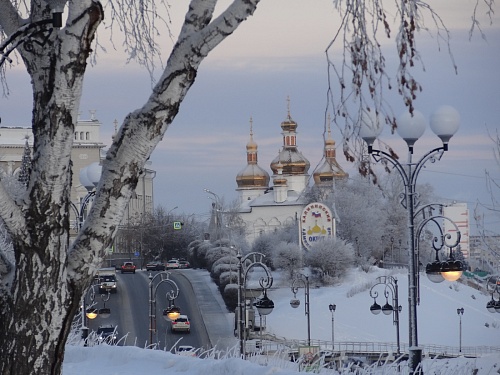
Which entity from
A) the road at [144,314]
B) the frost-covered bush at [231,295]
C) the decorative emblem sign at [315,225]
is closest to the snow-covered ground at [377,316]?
the frost-covered bush at [231,295]

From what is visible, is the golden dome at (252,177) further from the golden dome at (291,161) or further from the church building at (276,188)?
the golden dome at (291,161)

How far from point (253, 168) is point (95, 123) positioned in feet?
70.7

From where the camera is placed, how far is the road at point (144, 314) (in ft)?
133

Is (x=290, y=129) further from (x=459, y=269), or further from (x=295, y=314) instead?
(x=459, y=269)

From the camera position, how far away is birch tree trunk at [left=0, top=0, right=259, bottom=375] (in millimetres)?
5117

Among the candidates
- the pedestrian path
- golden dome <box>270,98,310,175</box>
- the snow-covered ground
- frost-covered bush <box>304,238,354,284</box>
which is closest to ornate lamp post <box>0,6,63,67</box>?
the pedestrian path

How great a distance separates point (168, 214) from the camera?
83.8m

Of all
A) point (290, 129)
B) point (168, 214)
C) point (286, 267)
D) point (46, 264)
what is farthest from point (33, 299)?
point (290, 129)

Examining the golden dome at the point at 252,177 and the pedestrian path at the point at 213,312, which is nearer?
the pedestrian path at the point at 213,312

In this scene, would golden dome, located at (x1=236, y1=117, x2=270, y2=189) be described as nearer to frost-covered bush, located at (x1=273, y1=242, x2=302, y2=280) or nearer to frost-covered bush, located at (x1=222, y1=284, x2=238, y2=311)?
frost-covered bush, located at (x1=273, y1=242, x2=302, y2=280)

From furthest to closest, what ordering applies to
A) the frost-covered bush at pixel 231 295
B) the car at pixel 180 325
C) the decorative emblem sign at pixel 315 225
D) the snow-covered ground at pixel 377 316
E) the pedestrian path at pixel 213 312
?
the decorative emblem sign at pixel 315 225 → the frost-covered bush at pixel 231 295 → the snow-covered ground at pixel 377 316 → the car at pixel 180 325 → the pedestrian path at pixel 213 312

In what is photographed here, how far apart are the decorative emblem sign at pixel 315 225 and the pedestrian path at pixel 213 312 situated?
603 cm

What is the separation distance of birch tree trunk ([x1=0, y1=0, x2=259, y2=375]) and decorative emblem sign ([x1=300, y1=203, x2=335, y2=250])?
178 ft

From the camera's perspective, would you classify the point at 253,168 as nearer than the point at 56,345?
No
